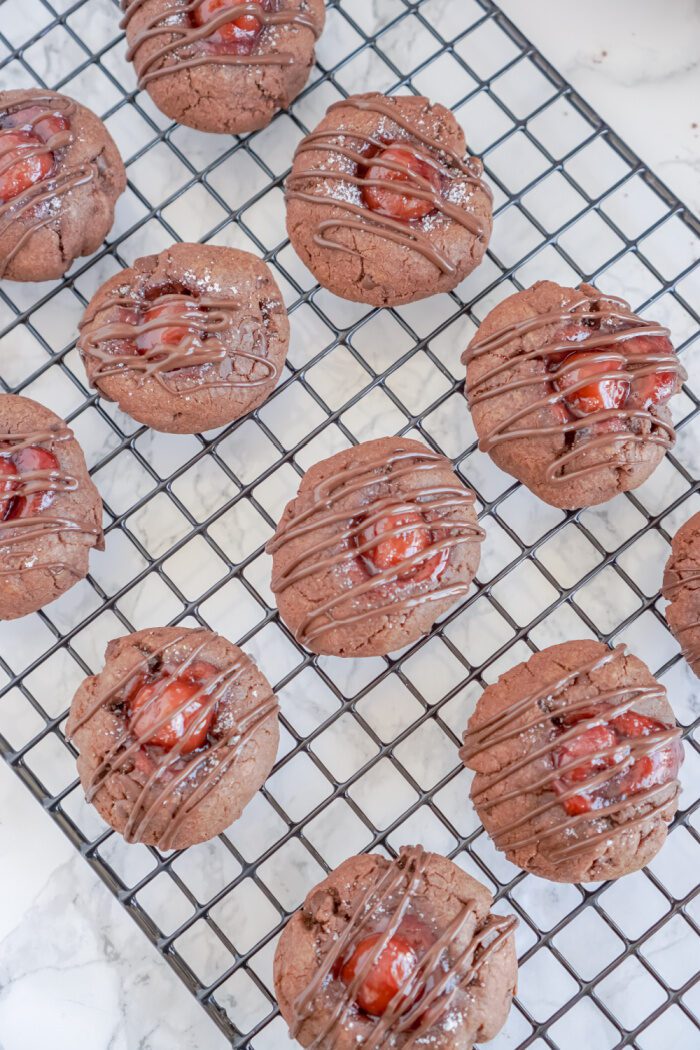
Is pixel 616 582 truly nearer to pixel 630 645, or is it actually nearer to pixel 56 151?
pixel 630 645

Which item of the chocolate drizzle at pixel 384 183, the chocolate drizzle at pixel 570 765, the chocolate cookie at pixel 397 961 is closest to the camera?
the chocolate cookie at pixel 397 961

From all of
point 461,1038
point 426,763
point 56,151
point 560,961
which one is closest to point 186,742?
point 426,763

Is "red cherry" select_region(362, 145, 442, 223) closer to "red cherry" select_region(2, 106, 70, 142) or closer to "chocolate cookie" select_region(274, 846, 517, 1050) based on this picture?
"red cherry" select_region(2, 106, 70, 142)

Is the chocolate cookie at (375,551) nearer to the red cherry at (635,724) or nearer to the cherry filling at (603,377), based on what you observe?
the cherry filling at (603,377)

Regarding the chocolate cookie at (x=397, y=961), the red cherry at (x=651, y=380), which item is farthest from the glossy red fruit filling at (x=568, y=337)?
the chocolate cookie at (x=397, y=961)

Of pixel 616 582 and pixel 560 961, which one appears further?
pixel 616 582

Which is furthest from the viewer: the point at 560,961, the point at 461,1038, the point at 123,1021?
the point at 123,1021
